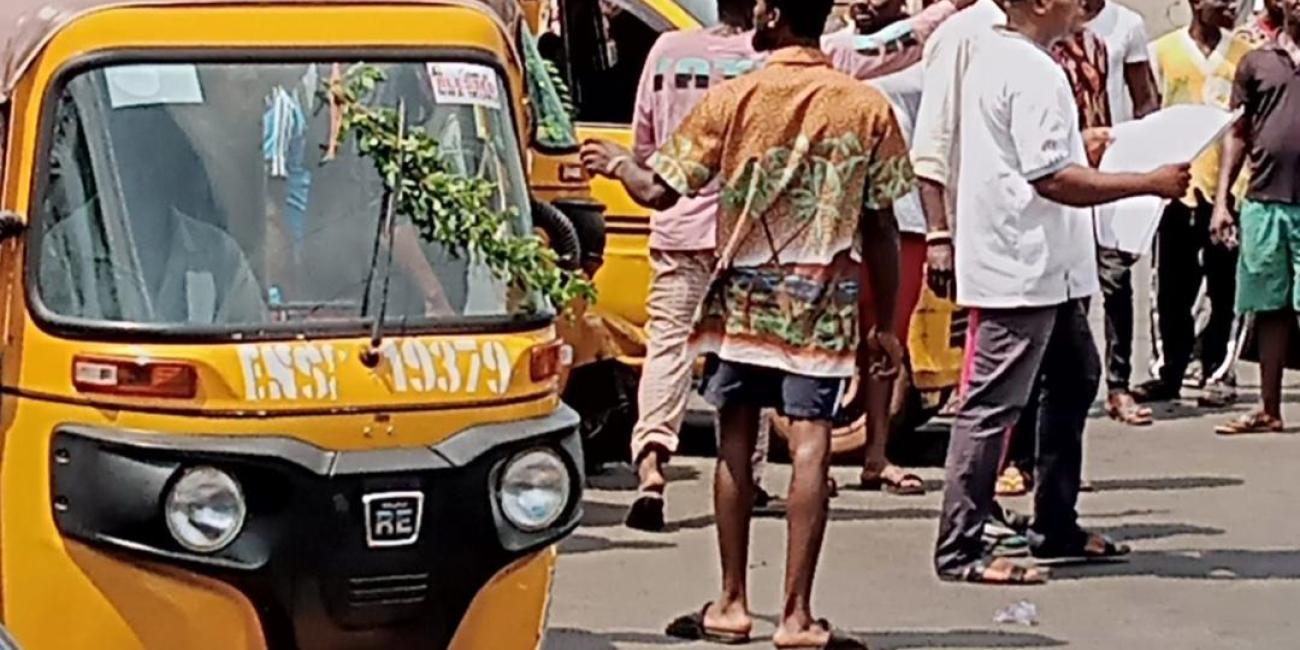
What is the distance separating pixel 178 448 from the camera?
5574 millimetres

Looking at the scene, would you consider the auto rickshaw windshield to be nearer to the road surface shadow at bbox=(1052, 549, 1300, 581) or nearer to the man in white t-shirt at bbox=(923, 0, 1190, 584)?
the man in white t-shirt at bbox=(923, 0, 1190, 584)

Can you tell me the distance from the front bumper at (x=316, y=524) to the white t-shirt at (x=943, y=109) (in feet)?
10.4

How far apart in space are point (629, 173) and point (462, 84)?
1378 millimetres

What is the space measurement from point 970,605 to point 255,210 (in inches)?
132

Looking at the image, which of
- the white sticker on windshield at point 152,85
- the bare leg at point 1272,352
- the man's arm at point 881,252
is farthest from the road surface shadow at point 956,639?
the bare leg at point 1272,352

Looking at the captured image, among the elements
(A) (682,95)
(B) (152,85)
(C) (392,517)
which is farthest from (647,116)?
(C) (392,517)

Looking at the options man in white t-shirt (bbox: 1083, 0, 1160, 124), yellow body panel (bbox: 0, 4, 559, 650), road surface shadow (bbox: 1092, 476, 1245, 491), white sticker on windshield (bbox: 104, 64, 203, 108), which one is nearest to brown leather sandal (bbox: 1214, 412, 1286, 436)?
road surface shadow (bbox: 1092, 476, 1245, 491)

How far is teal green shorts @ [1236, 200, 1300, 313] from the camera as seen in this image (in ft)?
39.5

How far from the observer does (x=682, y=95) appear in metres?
9.38

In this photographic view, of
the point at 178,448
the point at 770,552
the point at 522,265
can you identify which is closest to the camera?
the point at 178,448

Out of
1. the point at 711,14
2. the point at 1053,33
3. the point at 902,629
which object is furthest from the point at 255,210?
the point at 711,14

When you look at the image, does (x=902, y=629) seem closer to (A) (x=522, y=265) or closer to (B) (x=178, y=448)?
(A) (x=522, y=265)

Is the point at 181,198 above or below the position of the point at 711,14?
above

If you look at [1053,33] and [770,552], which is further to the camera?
[770,552]
